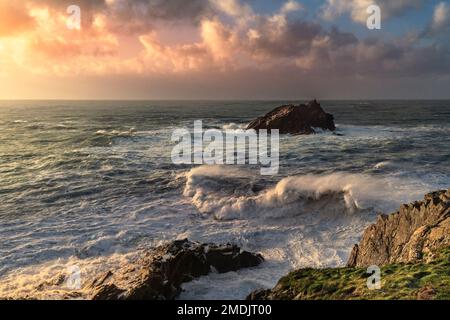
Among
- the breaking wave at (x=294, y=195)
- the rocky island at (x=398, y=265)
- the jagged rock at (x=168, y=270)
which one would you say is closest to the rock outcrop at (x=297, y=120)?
the breaking wave at (x=294, y=195)

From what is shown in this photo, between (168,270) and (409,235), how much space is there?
773 centimetres

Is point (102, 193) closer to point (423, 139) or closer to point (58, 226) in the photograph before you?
point (58, 226)

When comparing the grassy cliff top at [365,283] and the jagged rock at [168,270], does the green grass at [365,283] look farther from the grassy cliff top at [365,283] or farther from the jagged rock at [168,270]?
the jagged rock at [168,270]

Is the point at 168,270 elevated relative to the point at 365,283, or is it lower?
lower

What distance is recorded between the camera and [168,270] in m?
12.6

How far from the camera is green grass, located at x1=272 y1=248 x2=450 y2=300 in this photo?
796 centimetres

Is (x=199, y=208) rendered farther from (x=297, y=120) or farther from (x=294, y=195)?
(x=297, y=120)

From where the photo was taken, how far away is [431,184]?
24.6 metres

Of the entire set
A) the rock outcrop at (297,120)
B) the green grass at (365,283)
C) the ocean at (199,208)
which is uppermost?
the rock outcrop at (297,120)

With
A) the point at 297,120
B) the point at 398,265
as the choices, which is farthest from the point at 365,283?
the point at 297,120

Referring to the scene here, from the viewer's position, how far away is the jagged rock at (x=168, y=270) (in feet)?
36.6

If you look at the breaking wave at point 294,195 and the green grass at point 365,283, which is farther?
the breaking wave at point 294,195

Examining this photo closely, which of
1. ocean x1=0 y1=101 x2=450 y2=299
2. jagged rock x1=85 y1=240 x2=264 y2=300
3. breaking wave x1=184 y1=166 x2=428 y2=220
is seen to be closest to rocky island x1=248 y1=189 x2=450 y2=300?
ocean x1=0 y1=101 x2=450 y2=299

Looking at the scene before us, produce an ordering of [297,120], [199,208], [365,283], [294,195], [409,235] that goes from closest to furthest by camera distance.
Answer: [365,283]
[409,235]
[199,208]
[294,195]
[297,120]
